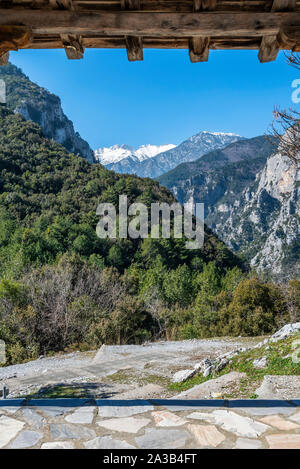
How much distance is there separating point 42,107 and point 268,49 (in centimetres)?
6406

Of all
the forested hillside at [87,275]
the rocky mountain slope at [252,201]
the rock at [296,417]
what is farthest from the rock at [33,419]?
the rocky mountain slope at [252,201]

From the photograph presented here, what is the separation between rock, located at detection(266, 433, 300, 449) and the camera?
1863 mm

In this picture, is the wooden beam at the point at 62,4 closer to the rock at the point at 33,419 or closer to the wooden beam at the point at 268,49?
the wooden beam at the point at 268,49

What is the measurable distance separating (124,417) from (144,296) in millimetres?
14609

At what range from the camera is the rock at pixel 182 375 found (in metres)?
4.83

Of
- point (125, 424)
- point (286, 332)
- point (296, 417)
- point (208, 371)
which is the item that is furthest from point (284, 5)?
point (286, 332)

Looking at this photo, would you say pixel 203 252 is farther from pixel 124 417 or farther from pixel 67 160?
pixel 124 417

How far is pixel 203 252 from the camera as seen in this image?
1218 inches

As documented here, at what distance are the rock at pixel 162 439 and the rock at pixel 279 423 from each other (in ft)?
1.87

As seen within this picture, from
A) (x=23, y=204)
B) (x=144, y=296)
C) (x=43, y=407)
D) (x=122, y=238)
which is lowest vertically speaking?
(x=144, y=296)

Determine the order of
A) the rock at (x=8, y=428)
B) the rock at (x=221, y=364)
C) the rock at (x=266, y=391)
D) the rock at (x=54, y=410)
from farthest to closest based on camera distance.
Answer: the rock at (x=221, y=364) < the rock at (x=266, y=391) < the rock at (x=54, y=410) < the rock at (x=8, y=428)

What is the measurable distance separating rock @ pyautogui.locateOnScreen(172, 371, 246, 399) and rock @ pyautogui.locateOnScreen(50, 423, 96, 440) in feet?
6.53

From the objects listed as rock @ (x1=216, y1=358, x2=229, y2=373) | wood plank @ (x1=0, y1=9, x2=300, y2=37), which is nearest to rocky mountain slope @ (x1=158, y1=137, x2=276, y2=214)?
rock @ (x1=216, y1=358, x2=229, y2=373)

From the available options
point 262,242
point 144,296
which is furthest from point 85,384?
point 262,242
